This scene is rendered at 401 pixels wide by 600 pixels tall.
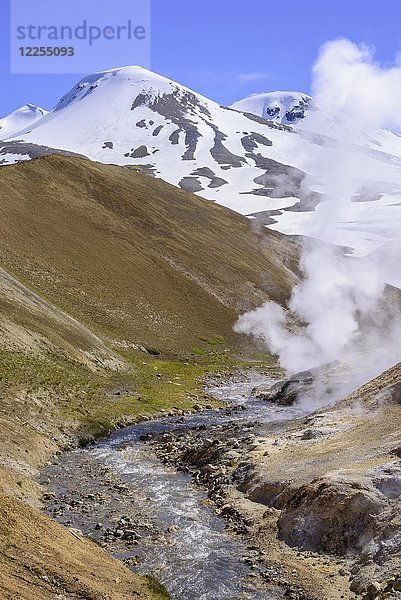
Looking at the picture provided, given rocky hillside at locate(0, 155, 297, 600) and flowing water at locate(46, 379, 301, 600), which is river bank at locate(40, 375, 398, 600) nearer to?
flowing water at locate(46, 379, 301, 600)

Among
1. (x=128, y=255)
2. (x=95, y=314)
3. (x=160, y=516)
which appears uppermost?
(x=160, y=516)

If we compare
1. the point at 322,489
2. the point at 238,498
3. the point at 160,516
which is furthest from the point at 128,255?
the point at 322,489

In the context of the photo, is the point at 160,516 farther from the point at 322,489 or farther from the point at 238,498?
the point at 322,489

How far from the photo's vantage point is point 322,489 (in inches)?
1015

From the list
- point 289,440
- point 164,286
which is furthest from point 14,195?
point 289,440

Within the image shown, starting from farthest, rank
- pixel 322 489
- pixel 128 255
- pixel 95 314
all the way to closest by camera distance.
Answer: pixel 128 255, pixel 95 314, pixel 322 489

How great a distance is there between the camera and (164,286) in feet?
340

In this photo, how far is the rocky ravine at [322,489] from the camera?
22.4 meters

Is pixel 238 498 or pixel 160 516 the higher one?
pixel 160 516

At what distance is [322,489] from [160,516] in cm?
717

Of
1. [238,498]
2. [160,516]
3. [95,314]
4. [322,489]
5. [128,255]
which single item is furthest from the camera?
[128,255]

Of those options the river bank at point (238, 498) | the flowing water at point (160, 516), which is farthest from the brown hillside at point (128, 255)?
the flowing water at point (160, 516)

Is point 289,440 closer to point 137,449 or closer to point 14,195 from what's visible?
point 137,449

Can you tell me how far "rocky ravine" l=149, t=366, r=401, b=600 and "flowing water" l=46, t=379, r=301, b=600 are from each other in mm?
991
